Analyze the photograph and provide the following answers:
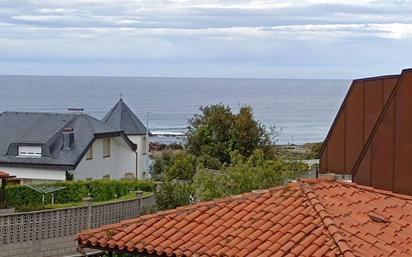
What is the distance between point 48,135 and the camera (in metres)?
42.1

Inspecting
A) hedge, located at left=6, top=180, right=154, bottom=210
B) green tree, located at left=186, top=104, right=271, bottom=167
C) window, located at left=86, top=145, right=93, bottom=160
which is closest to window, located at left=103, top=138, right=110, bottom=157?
window, located at left=86, top=145, right=93, bottom=160

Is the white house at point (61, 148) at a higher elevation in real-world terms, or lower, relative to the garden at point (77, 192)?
higher

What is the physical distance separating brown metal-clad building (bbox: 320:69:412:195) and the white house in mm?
26475

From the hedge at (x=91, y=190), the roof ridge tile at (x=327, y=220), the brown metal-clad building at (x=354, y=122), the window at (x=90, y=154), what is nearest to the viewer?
the roof ridge tile at (x=327, y=220)

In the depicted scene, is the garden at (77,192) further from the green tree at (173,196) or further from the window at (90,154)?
the window at (90,154)

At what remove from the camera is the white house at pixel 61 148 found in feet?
134

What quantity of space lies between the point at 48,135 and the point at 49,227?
64.1ft

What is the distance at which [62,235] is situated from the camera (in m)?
23.4

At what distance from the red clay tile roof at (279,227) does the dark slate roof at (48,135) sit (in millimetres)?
29633

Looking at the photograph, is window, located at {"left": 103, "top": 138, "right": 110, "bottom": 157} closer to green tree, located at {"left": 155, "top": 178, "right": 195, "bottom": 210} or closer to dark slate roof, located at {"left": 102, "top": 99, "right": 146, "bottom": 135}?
dark slate roof, located at {"left": 102, "top": 99, "right": 146, "bottom": 135}

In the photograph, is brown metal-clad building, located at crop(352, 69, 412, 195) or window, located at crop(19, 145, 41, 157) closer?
brown metal-clad building, located at crop(352, 69, 412, 195)

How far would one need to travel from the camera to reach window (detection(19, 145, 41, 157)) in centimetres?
4131

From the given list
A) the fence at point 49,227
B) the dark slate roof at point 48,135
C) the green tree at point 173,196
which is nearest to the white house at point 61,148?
the dark slate roof at point 48,135

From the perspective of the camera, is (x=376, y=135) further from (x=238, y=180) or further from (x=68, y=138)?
(x=68, y=138)
